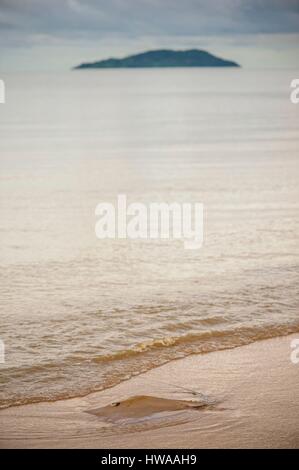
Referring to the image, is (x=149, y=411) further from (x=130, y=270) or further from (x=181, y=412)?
(x=130, y=270)

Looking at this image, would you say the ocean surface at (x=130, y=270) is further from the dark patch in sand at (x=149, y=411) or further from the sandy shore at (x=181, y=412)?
the dark patch in sand at (x=149, y=411)

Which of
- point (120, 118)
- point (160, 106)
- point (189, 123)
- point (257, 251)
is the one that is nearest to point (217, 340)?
point (257, 251)

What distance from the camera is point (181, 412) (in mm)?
6090

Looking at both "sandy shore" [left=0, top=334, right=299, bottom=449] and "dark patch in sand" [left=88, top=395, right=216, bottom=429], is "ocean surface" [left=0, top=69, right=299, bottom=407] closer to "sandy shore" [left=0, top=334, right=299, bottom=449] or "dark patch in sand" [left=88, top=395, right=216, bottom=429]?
"sandy shore" [left=0, top=334, right=299, bottom=449]

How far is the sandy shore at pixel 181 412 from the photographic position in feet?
18.6

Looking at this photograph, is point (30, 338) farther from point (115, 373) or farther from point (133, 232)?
point (133, 232)

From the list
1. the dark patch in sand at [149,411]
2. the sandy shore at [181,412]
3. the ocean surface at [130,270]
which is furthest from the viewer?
the ocean surface at [130,270]

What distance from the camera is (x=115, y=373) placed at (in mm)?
6953

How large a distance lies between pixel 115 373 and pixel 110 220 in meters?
5.18

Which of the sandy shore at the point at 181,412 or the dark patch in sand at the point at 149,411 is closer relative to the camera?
the sandy shore at the point at 181,412

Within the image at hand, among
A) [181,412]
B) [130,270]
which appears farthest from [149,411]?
[130,270]

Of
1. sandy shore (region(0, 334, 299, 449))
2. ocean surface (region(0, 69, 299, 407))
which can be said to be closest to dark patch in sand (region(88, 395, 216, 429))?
sandy shore (region(0, 334, 299, 449))

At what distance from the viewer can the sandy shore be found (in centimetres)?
567

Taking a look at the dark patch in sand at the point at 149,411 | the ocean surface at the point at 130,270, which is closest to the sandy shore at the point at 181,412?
the dark patch in sand at the point at 149,411
